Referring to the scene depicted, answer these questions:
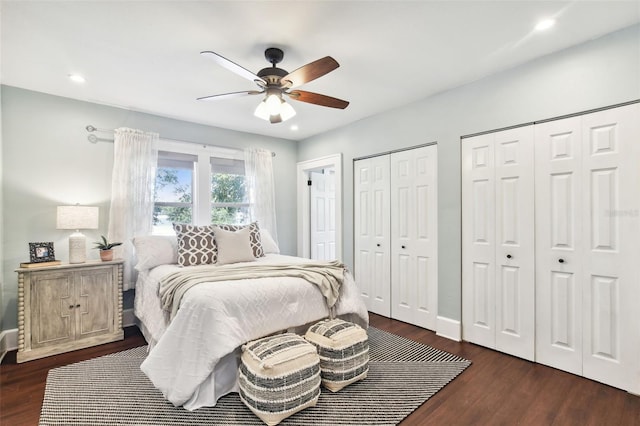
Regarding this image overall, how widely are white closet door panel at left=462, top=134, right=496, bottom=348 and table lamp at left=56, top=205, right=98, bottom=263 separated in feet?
12.0

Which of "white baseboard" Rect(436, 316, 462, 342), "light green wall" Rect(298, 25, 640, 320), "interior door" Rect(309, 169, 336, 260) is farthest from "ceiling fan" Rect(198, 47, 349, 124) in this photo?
"interior door" Rect(309, 169, 336, 260)

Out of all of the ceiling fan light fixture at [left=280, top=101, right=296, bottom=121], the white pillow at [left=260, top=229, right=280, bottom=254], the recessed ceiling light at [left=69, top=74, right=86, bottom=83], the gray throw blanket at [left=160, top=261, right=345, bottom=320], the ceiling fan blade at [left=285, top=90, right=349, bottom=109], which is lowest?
the gray throw blanket at [left=160, top=261, right=345, bottom=320]

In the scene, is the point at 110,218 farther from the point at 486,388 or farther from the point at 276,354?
the point at 486,388

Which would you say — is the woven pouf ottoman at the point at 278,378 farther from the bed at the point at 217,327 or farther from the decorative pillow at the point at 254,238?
the decorative pillow at the point at 254,238

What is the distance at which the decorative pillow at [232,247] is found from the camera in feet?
10.5

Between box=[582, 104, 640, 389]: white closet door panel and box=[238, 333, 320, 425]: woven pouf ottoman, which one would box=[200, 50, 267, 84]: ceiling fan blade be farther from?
box=[582, 104, 640, 389]: white closet door panel

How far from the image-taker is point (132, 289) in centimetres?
353

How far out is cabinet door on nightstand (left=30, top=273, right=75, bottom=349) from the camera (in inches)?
106

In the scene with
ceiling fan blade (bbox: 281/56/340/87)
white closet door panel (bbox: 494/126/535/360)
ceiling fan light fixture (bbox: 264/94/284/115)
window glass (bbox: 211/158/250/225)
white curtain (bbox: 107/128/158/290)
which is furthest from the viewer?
window glass (bbox: 211/158/250/225)

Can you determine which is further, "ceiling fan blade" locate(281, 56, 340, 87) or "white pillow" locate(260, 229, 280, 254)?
"white pillow" locate(260, 229, 280, 254)

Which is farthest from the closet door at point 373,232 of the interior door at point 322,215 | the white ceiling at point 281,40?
the white ceiling at point 281,40

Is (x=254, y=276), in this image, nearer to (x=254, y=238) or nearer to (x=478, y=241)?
(x=254, y=238)

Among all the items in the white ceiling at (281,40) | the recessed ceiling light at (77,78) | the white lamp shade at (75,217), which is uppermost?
the white ceiling at (281,40)

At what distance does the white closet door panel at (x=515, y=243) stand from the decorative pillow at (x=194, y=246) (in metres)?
2.81
